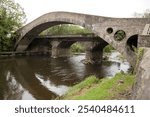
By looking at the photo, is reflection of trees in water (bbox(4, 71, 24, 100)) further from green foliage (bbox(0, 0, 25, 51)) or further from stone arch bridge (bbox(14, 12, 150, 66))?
green foliage (bbox(0, 0, 25, 51))

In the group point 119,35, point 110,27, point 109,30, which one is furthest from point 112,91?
point 119,35

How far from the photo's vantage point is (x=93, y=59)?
3391 centimetres

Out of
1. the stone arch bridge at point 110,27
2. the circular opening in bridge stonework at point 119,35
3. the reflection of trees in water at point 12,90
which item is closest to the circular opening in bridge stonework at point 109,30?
the stone arch bridge at point 110,27

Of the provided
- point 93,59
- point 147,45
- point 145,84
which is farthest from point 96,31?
point 145,84

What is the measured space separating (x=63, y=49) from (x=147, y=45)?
2986 centimetres

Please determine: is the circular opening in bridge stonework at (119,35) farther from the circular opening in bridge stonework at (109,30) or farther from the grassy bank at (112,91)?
the grassy bank at (112,91)

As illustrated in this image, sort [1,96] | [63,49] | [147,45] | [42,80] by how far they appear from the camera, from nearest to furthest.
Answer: [147,45], [1,96], [42,80], [63,49]

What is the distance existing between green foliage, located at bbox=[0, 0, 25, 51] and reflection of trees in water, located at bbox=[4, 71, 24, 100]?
19834mm

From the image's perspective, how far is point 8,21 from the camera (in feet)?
131

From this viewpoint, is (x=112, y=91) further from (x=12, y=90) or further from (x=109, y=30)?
(x=109, y=30)

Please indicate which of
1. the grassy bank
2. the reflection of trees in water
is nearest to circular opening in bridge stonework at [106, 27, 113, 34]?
the reflection of trees in water

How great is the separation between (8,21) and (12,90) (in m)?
24.8

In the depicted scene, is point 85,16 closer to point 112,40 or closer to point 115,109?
point 112,40

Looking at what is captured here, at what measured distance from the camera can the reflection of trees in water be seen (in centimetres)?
1548
